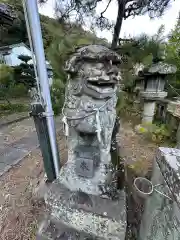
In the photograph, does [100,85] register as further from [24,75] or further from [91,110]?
[24,75]

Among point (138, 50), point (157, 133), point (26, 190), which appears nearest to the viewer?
point (26, 190)

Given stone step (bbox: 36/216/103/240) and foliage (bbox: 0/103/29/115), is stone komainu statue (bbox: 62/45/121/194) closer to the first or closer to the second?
stone step (bbox: 36/216/103/240)

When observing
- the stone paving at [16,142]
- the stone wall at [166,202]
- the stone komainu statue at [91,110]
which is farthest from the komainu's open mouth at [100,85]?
the stone paving at [16,142]

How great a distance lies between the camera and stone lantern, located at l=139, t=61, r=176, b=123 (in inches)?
115

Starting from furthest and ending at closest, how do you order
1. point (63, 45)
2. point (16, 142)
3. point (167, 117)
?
point (167, 117), point (16, 142), point (63, 45)

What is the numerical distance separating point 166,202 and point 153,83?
9.81 ft

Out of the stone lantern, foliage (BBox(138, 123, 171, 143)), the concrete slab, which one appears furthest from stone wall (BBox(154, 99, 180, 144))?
the concrete slab

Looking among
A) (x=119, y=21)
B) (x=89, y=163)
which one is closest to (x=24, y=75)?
(x=119, y=21)

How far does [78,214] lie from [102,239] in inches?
9.5

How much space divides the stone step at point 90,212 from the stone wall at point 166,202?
0.19m

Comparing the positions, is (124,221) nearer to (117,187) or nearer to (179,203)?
(117,187)

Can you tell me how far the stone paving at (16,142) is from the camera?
234cm

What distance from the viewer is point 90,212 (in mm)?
1014

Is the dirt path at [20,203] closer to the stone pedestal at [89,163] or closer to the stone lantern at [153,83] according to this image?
the stone pedestal at [89,163]
